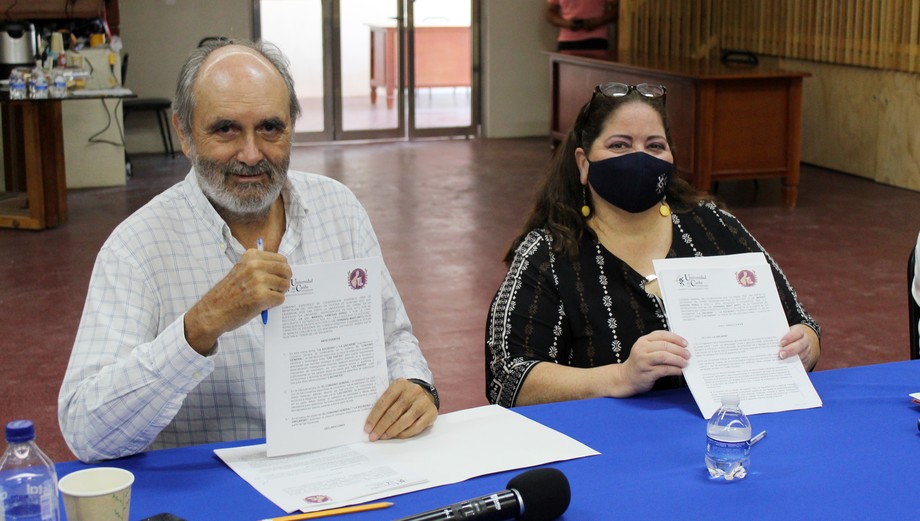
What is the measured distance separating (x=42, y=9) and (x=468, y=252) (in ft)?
13.1

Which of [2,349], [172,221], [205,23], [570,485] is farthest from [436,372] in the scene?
[205,23]

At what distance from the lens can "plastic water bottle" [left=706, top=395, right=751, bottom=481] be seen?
6.50ft

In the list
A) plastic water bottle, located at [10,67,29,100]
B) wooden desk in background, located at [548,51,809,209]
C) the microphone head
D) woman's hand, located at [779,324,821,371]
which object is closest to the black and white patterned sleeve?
woman's hand, located at [779,324,821,371]

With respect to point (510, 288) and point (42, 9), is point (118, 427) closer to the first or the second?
point (510, 288)

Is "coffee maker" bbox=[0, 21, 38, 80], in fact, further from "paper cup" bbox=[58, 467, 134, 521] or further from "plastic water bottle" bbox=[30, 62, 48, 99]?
"paper cup" bbox=[58, 467, 134, 521]

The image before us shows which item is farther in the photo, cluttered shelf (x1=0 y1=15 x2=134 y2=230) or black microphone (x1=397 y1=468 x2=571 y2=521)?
cluttered shelf (x1=0 y1=15 x2=134 y2=230)

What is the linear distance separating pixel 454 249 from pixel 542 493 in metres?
5.56

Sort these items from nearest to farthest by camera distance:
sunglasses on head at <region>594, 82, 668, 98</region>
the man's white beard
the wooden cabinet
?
1. the man's white beard
2. sunglasses on head at <region>594, 82, 668, 98</region>
3. the wooden cabinet

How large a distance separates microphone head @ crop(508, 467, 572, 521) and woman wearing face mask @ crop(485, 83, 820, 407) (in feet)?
2.43

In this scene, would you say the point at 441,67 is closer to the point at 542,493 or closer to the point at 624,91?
the point at 624,91

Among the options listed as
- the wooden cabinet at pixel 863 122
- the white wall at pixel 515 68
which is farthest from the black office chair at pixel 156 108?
the wooden cabinet at pixel 863 122

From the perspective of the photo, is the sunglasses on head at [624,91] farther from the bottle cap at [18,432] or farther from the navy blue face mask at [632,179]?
the bottle cap at [18,432]

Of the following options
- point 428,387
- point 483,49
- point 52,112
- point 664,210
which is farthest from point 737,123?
point 428,387

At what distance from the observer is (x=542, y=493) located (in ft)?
5.85
